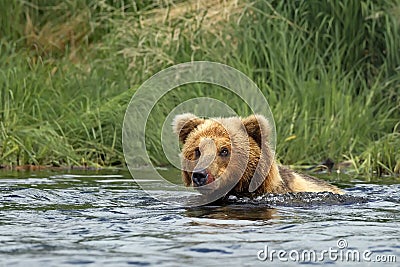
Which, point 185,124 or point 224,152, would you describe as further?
point 185,124

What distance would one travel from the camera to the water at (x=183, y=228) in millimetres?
4578

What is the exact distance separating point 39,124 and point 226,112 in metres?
1.91

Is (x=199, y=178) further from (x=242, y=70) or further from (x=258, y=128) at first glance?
(x=242, y=70)

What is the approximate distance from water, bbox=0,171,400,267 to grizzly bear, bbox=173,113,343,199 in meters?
0.12

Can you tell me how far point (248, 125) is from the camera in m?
6.76

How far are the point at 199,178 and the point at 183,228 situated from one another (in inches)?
36.0

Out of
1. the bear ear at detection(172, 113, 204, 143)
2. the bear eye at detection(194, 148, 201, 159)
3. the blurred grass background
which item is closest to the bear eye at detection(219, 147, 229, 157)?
the bear eye at detection(194, 148, 201, 159)

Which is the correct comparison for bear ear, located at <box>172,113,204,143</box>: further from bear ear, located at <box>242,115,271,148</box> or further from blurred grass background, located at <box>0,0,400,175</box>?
blurred grass background, located at <box>0,0,400,175</box>

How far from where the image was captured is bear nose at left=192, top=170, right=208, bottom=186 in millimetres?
6301

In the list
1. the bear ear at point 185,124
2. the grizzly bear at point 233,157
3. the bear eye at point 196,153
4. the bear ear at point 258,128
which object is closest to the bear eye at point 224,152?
the grizzly bear at point 233,157

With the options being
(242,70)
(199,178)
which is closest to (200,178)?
(199,178)

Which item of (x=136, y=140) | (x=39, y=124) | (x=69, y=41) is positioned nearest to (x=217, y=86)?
(x=136, y=140)

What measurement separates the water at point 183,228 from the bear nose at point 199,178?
0.17 metres

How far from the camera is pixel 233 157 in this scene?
260 inches
